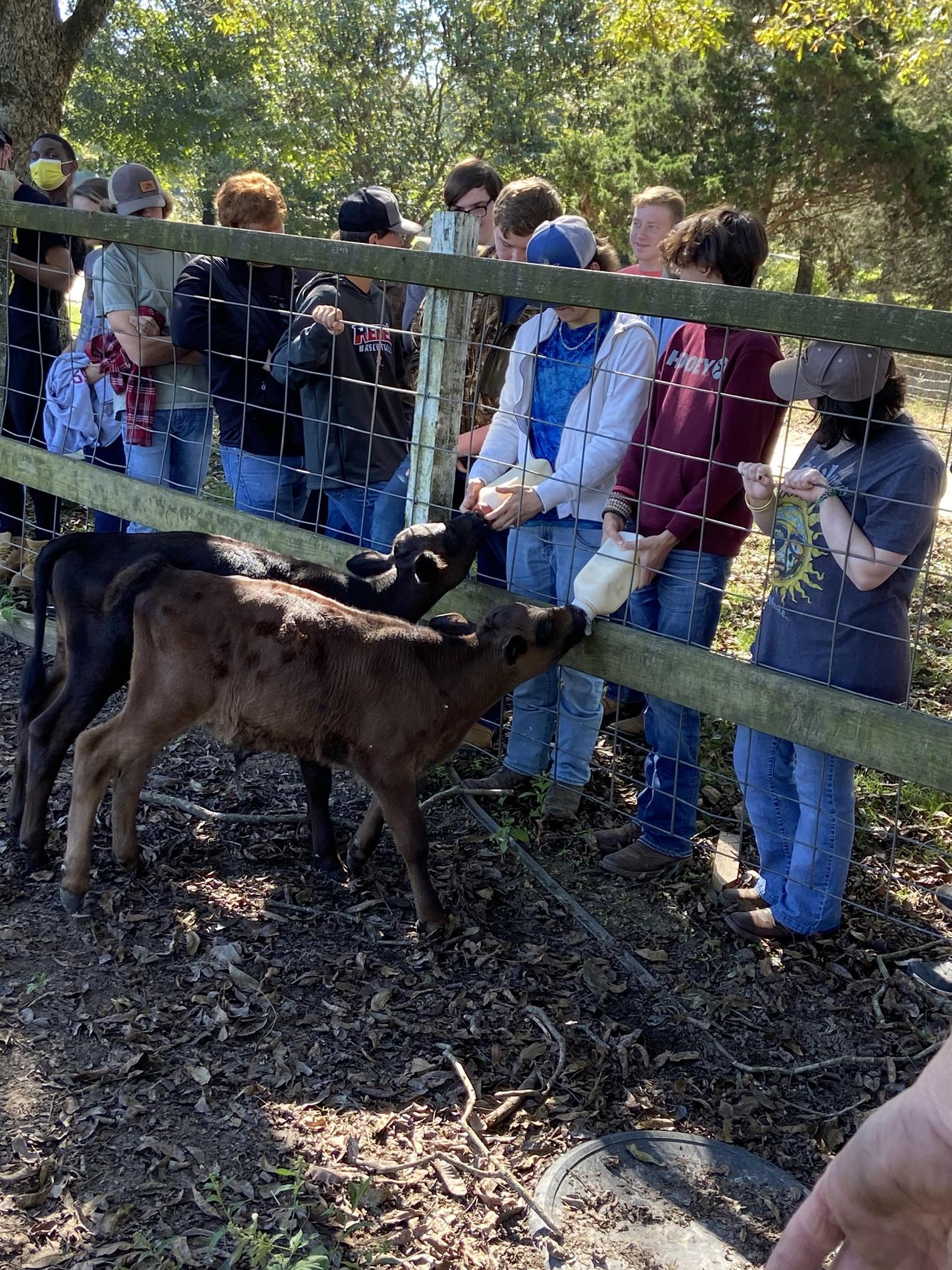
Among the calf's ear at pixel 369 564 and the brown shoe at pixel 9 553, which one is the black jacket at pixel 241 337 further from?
the brown shoe at pixel 9 553

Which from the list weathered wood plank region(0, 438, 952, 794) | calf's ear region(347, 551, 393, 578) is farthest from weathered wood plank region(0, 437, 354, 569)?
calf's ear region(347, 551, 393, 578)

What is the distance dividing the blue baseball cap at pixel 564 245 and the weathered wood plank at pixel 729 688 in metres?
1.44

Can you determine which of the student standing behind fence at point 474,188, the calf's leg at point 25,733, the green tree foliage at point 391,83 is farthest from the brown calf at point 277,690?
the green tree foliage at point 391,83

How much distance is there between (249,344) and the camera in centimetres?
610

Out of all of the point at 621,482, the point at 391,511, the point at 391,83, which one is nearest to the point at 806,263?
the point at 391,83

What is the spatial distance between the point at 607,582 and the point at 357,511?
208 centimetres

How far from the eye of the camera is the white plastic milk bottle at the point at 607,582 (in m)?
4.64

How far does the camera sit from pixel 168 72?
33.2m

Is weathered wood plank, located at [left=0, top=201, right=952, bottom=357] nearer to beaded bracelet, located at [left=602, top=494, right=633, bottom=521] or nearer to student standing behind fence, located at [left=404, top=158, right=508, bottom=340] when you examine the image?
beaded bracelet, located at [left=602, top=494, right=633, bottom=521]

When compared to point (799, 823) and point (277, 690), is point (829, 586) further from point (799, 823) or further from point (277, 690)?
point (277, 690)

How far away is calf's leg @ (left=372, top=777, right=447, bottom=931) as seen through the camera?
14.6 ft

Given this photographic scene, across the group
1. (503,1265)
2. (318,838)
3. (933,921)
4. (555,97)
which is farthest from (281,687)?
(555,97)

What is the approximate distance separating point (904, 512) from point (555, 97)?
2774cm

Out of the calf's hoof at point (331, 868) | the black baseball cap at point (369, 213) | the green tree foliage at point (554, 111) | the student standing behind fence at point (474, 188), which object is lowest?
the calf's hoof at point (331, 868)
